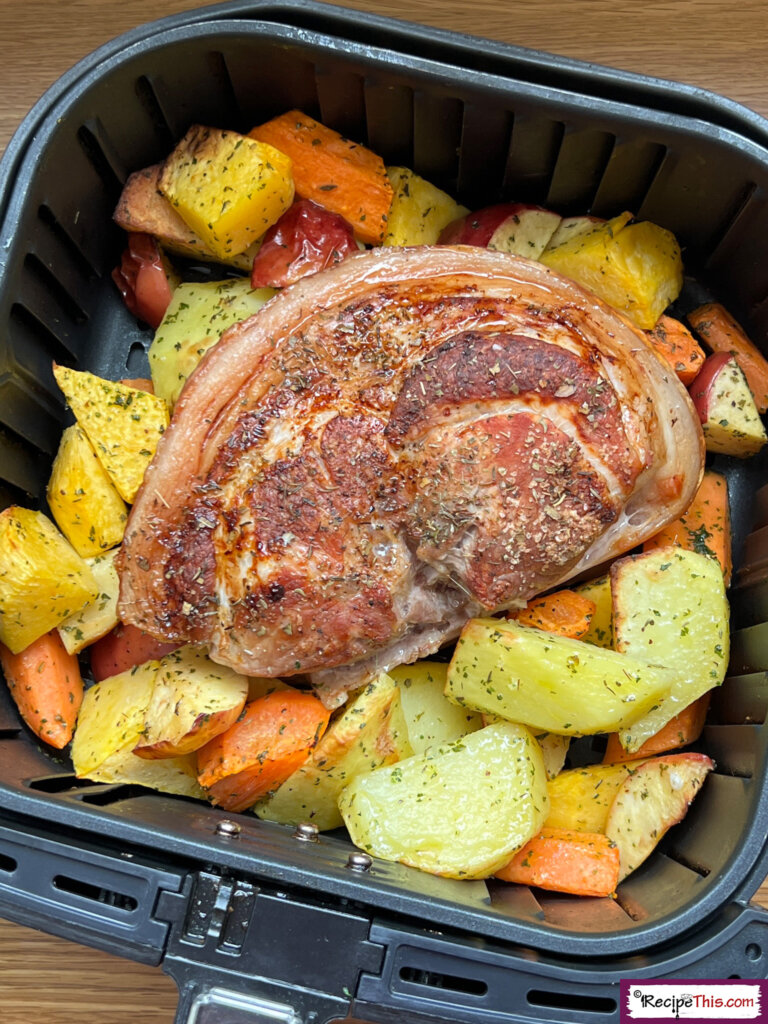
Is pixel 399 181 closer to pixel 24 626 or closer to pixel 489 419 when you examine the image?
pixel 489 419

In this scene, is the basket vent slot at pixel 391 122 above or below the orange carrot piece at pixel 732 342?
above

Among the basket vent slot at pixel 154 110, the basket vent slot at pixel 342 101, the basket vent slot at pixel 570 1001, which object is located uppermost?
the basket vent slot at pixel 342 101

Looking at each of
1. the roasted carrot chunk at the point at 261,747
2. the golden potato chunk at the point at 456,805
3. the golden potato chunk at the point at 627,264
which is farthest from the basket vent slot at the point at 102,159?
the golden potato chunk at the point at 456,805

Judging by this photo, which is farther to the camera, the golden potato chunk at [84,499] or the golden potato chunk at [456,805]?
the golden potato chunk at [84,499]

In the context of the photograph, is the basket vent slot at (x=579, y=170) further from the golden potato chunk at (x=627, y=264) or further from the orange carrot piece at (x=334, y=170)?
the orange carrot piece at (x=334, y=170)

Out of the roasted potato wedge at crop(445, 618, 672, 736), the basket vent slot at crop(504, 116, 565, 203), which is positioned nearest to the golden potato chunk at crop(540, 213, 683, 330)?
the basket vent slot at crop(504, 116, 565, 203)

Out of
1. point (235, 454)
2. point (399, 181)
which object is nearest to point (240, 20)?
point (399, 181)

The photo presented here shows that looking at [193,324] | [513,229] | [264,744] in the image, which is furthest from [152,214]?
[264,744]

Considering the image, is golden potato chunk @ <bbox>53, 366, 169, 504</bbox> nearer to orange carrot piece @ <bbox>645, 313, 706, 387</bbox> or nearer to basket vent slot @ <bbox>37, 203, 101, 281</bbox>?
basket vent slot @ <bbox>37, 203, 101, 281</bbox>
